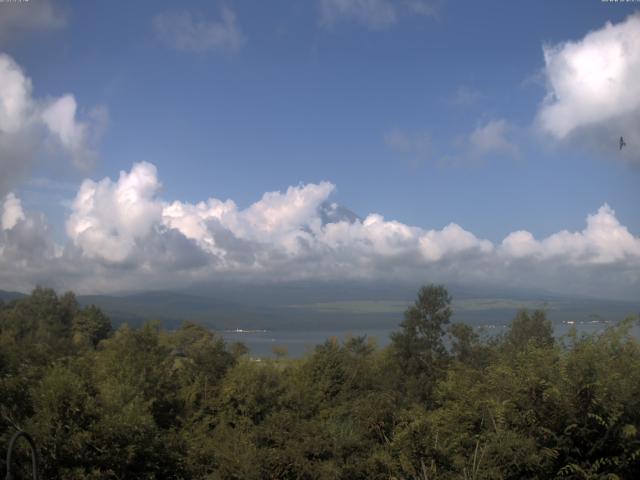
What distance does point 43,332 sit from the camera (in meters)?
67.1

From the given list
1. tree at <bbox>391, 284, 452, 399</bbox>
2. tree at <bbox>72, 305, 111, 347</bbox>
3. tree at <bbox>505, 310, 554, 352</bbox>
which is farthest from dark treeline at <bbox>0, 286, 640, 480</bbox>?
tree at <bbox>72, 305, 111, 347</bbox>

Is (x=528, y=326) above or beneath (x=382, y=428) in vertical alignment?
above

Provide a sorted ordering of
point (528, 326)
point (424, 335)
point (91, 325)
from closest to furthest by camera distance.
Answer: point (424, 335) → point (528, 326) → point (91, 325)

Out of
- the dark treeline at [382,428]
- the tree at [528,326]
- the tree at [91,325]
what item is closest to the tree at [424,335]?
the tree at [528,326]

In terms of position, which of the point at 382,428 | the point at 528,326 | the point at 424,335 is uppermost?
the point at 528,326

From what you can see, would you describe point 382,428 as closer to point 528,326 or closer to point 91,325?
point 528,326

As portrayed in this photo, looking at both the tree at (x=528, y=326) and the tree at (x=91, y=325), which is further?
the tree at (x=91, y=325)

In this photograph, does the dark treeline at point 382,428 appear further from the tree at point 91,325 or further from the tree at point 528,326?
the tree at point 91,325

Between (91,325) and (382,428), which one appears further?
(91,325)

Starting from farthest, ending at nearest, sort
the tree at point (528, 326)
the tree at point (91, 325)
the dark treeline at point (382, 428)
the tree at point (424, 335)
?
the tree at point (91, 325), the tree at point (528, 326), the tree at point (424, 335), the dark treeline at point (382, 428)

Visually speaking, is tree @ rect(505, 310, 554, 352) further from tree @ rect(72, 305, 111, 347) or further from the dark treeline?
tree @ rect(72, 305, 111, 347)

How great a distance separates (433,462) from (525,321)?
46802 mm

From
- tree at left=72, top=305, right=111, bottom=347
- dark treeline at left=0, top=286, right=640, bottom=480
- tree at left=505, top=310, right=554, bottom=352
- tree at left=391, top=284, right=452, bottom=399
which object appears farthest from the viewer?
tree at left=72, top=305, right=111, bottom=347

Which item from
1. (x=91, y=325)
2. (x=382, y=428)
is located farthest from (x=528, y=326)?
(x=91, y=325)
